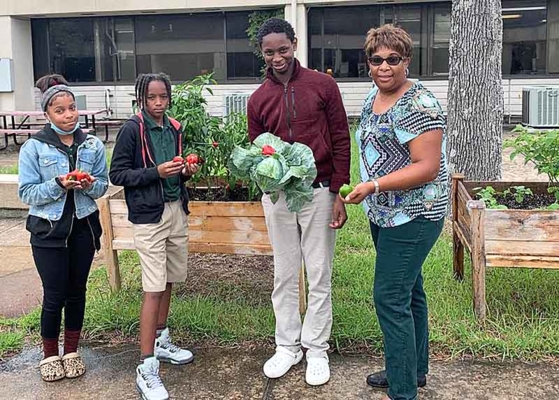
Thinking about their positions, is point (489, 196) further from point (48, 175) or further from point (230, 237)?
point (48, 175)

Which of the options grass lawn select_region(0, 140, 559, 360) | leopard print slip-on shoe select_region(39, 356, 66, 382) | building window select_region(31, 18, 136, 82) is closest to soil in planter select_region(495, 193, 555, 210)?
grass lawn select_region(0, 140, 559, 360)

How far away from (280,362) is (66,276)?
3.88ft

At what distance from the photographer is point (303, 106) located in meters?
3.17

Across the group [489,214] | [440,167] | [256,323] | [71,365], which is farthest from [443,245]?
[71,365]

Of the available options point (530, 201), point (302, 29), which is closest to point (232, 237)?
point (530, 201)

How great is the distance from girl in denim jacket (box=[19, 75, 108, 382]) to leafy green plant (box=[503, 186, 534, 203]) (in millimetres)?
2703

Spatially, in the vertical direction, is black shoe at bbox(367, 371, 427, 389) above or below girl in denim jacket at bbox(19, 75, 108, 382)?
below

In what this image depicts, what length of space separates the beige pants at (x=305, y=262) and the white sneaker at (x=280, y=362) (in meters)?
0.04

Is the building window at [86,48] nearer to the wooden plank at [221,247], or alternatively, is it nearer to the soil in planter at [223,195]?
the soil in planter at [223,195]

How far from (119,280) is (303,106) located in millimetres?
2121

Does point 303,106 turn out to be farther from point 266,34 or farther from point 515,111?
point 515,111

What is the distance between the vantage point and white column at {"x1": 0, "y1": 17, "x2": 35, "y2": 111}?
53.7ft

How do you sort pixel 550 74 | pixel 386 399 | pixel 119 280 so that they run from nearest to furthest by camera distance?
pixel 386 399, pixel 119 280, pixel 550 74

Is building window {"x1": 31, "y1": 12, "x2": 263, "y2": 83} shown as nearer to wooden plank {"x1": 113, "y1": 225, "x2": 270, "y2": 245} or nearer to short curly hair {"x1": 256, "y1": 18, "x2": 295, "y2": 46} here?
wooden plank {"x1": 113, "y1": 225, "x2": 270, "y2": 245}
